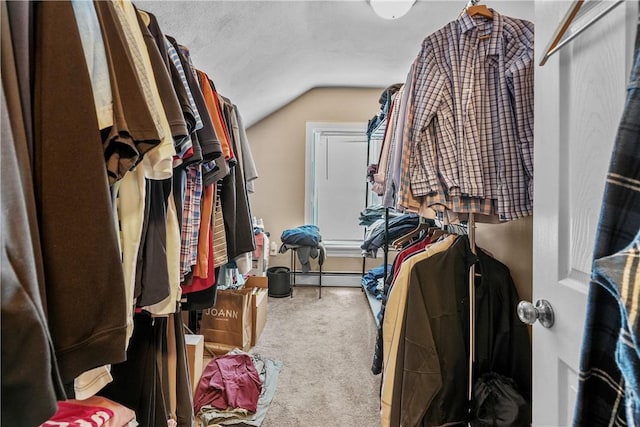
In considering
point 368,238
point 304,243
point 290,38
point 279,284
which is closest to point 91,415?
point 368,238

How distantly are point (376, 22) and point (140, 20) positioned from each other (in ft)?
6.40

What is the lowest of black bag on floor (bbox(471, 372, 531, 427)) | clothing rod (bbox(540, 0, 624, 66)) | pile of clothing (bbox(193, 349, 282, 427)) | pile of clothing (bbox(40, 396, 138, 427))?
pile of clothing (bbox(193, 349, 282, 427))

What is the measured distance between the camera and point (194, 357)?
168 cm

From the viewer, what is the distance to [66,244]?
0.53 metres

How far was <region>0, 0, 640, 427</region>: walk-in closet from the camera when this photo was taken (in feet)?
1.58

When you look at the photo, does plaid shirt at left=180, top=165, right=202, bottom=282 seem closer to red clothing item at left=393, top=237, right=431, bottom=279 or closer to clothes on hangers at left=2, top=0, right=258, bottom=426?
clothes on hangers at left=2, top=0, right=258, bottom=426

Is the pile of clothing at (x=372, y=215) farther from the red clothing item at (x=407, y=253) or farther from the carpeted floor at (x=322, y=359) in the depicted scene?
the red clothing item at (x=407, y=253)

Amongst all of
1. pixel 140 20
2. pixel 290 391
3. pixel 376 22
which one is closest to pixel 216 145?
pixel 140 20

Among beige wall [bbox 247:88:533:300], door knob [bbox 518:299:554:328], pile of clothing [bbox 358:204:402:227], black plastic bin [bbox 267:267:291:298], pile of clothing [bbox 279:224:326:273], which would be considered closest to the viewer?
door knob [bbox 518:299:554:328]

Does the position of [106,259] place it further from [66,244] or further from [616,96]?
[616,96]

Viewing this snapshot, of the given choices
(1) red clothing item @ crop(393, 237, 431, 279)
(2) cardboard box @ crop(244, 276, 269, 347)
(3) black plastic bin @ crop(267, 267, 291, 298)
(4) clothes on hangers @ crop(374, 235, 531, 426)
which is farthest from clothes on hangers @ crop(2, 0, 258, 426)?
(3) black plastic bin @ crop(267, 267, 291, 298)

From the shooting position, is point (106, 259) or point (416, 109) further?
point (416, 109)

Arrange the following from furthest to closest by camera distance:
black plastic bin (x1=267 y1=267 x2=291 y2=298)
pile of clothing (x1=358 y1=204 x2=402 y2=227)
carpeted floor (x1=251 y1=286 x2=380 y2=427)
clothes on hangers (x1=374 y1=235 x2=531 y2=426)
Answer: black plastic bin (x1=267 y1=267 x2=291 y2=298)
pile of clothing (x1=358 y1=204 x2=402 y2=227)
carpeted floor (x1=251 y1=286 x2=380 y2=427)
clothes on hangers (x1=374 y1=235 x2=531 y2=426)

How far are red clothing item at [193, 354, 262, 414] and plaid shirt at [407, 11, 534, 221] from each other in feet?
4.75
